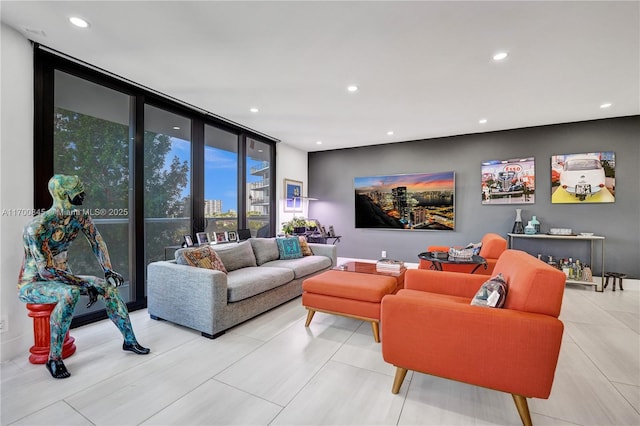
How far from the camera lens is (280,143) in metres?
5.93

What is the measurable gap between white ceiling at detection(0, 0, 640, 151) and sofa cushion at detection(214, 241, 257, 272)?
6.32 feet

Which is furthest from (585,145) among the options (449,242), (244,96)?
(244,96)

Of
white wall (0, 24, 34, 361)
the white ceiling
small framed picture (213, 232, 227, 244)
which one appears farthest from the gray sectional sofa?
the white ceiling

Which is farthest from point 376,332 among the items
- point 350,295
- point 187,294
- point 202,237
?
point 202,237

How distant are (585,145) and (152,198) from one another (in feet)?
21.4

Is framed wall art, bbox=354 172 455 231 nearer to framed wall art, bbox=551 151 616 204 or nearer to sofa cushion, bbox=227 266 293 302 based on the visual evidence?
framed wall art, bbox=551 151 616 204

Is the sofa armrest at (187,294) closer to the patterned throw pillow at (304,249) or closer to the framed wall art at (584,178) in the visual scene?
the patterned throw pillow at (304,249)

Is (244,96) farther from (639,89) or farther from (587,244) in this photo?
(587,244)

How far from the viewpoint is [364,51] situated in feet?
8.25

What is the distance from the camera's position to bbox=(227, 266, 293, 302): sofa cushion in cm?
271

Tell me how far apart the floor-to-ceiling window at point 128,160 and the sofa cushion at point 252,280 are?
1.24 metres

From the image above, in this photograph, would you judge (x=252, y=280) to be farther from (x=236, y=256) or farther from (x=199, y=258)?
(x=236, y=256)

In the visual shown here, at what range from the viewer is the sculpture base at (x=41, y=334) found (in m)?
2.12

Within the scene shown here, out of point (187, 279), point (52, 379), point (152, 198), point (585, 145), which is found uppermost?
point (585, 145)
